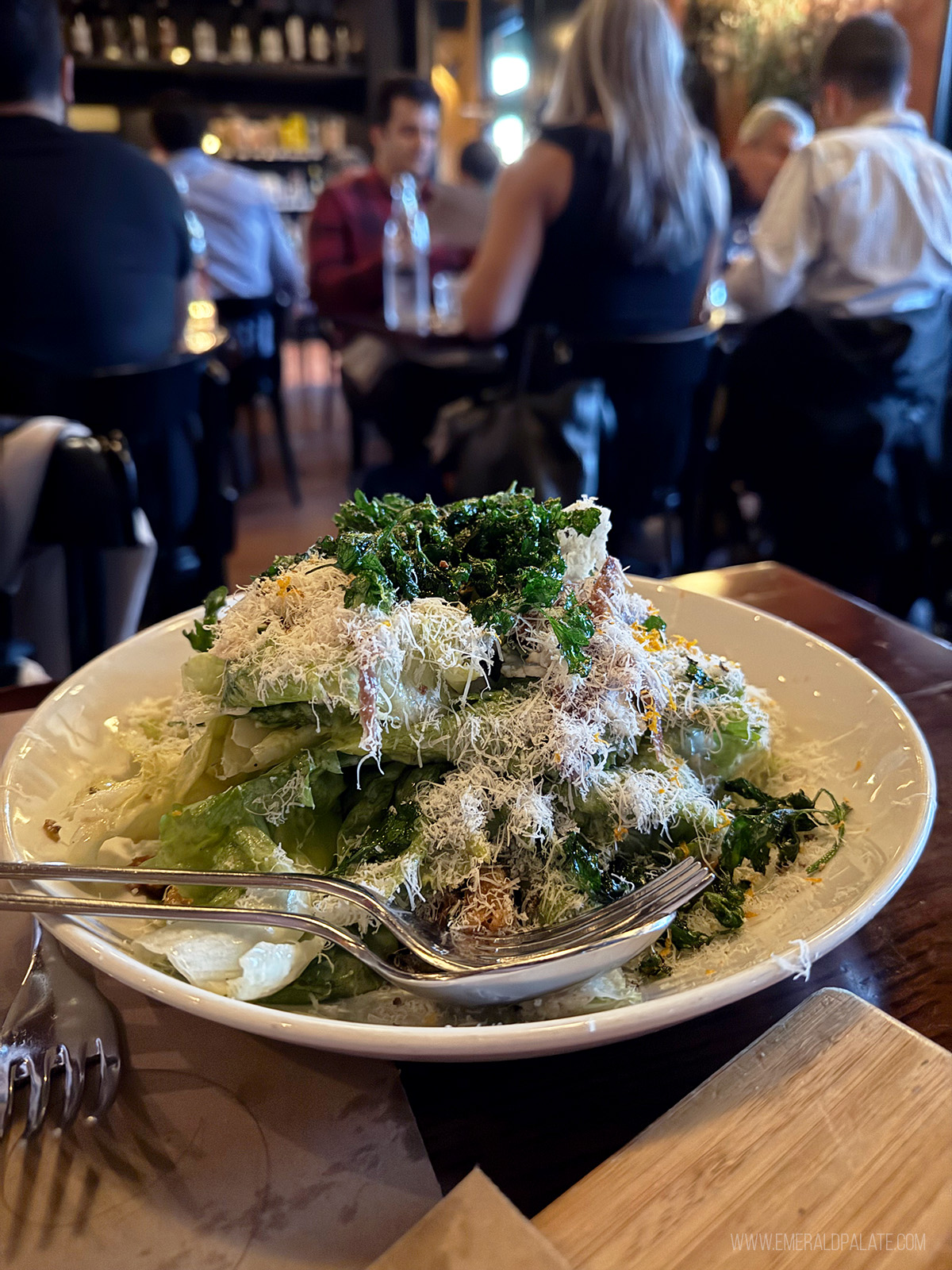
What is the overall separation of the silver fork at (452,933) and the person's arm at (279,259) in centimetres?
497

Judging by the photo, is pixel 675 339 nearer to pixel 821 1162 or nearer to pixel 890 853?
pixel 890 853

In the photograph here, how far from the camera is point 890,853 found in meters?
0.67

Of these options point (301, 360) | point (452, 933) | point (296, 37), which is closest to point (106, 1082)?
point (452, 933)

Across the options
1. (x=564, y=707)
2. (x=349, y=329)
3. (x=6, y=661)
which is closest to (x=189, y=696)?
(x=564, y=707)

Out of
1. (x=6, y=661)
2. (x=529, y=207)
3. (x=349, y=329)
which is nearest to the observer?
(x=6, y=661)

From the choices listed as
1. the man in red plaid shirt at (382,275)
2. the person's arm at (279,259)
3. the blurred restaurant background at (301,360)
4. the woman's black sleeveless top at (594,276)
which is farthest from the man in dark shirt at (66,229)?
the person's arm at (279,259)

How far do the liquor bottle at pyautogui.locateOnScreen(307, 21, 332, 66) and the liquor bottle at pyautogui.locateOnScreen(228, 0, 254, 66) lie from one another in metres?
0.46

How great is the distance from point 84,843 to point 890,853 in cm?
62

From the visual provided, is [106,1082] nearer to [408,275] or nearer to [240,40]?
[408,275]

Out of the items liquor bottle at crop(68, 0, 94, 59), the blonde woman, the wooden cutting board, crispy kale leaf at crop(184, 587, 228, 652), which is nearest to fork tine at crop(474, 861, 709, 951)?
the wooden cutting board

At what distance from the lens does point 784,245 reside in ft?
9.14

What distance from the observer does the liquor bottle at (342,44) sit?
7.05m

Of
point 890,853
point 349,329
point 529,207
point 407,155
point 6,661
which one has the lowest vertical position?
point 6,661

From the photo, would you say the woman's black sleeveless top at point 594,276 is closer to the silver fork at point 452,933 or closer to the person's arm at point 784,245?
Answer: the person's arm at point 784,245
